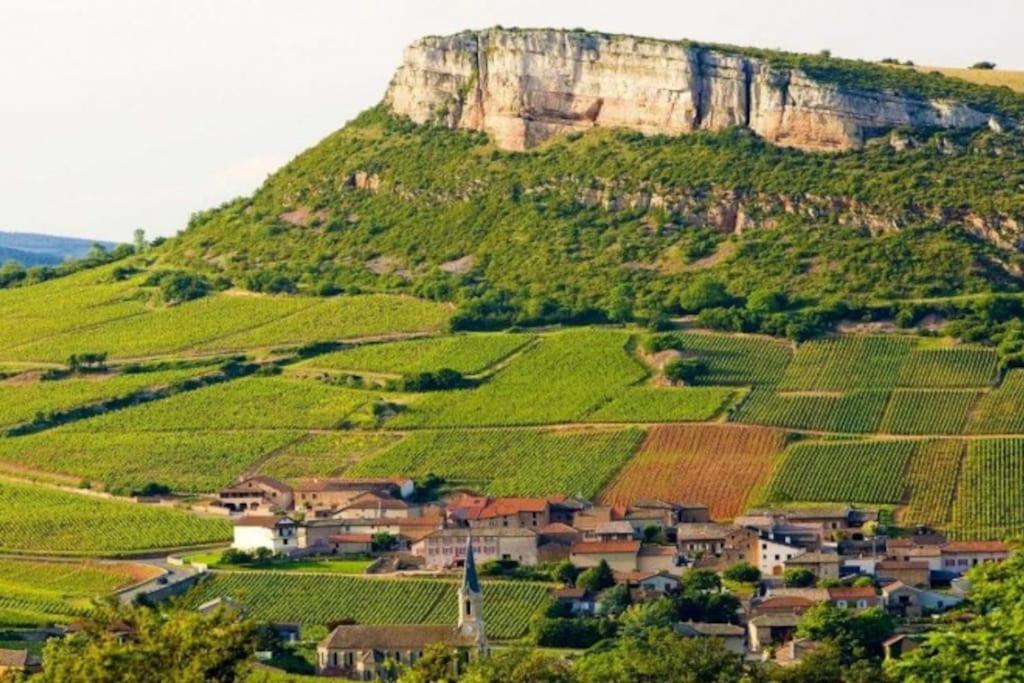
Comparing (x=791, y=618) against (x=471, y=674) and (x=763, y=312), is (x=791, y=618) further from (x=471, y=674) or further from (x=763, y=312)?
(x=763, y=312)

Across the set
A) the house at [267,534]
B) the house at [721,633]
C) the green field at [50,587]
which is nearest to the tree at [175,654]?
the house at [721,633]

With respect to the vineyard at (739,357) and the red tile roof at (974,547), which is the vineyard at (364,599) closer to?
the red tile roof at (974,547)

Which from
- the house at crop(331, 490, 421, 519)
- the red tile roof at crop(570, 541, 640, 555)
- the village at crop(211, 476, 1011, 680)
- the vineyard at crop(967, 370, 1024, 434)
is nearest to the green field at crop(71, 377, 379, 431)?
the village at crop(211, 476, 1011, 680)

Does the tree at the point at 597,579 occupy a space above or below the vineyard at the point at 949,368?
below

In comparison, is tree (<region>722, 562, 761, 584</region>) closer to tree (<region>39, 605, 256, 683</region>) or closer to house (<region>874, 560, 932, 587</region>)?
house (<region>874, 560, 932, 587</region>)

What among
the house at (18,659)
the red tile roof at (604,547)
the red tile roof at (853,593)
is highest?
the house at (18,659)

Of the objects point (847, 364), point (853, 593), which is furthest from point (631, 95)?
point (853, 593)

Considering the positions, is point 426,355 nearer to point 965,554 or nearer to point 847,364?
point 847,364
